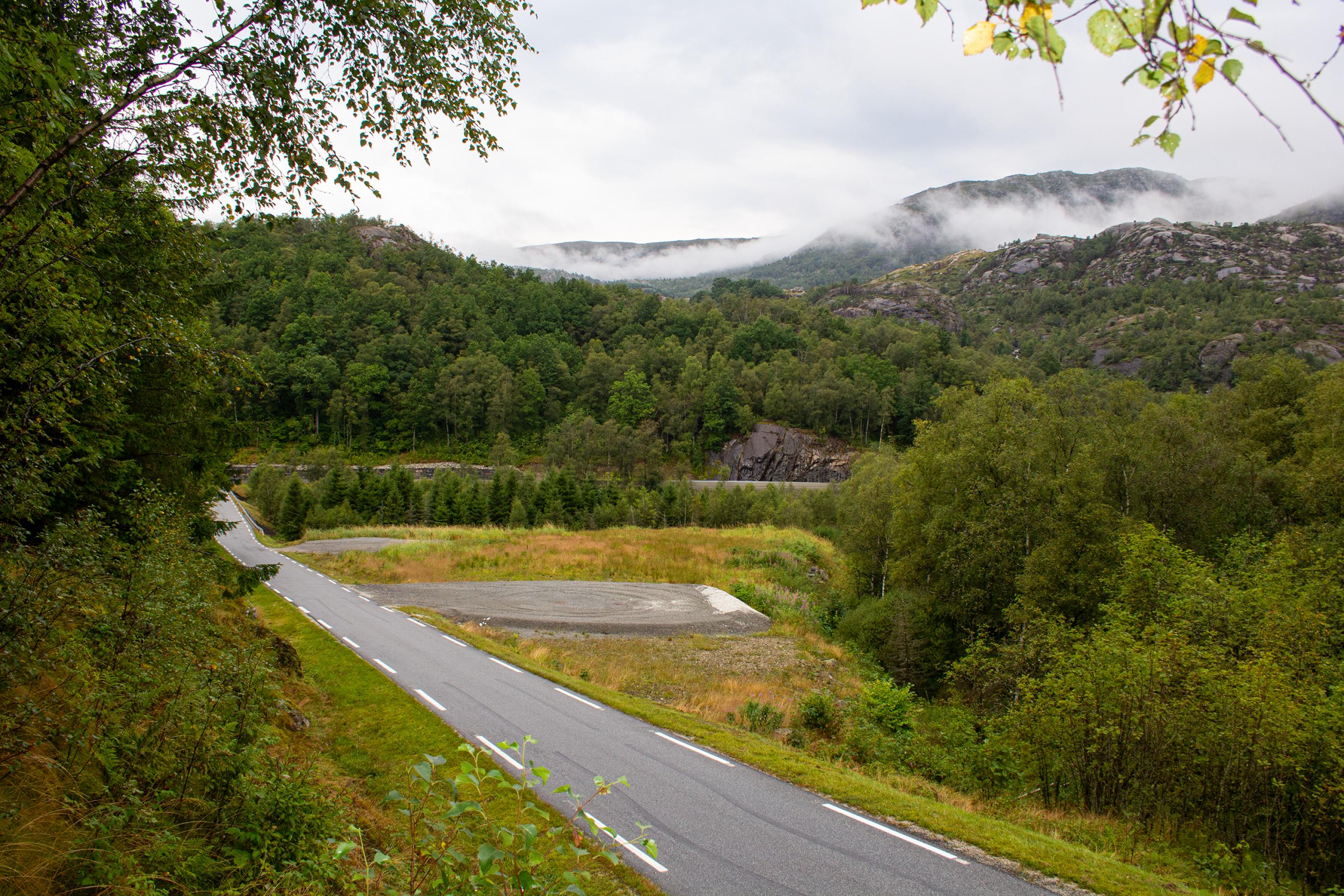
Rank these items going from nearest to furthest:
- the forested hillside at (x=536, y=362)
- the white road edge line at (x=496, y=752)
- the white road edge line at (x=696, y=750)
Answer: the white road edge line at (x=496, y=752), the white road edge line at (x=696, y=750), the forested hillside at (x=536, y=362)

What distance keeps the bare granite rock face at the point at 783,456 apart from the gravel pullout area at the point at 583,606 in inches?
2589

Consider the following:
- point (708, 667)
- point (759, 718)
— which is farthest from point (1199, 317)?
point (759, 718)

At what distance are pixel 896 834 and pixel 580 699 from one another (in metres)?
7.59

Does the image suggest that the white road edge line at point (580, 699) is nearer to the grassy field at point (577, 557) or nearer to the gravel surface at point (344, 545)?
the grassy field at point (577, 557)

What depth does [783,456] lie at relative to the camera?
318 feet

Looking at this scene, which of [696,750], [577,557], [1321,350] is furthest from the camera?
[1321,350]

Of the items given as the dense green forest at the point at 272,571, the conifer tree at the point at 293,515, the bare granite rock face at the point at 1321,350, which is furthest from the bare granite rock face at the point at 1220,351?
the conifer tree at the point at 293,515

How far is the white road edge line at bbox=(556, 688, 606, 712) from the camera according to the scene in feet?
41.9

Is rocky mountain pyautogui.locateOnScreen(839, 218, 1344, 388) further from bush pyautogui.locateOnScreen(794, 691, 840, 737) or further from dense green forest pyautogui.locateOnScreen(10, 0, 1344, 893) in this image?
bush pyautogui.locateOnScreen(794, 691, 840, 737)

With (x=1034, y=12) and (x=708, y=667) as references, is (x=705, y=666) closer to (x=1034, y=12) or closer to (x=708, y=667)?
(x=708, y=667)

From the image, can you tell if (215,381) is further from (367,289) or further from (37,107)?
(367,289)

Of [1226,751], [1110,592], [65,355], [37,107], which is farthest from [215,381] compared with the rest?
[1110,592]

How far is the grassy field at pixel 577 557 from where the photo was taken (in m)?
32.8

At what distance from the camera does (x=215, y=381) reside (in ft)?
21.8
